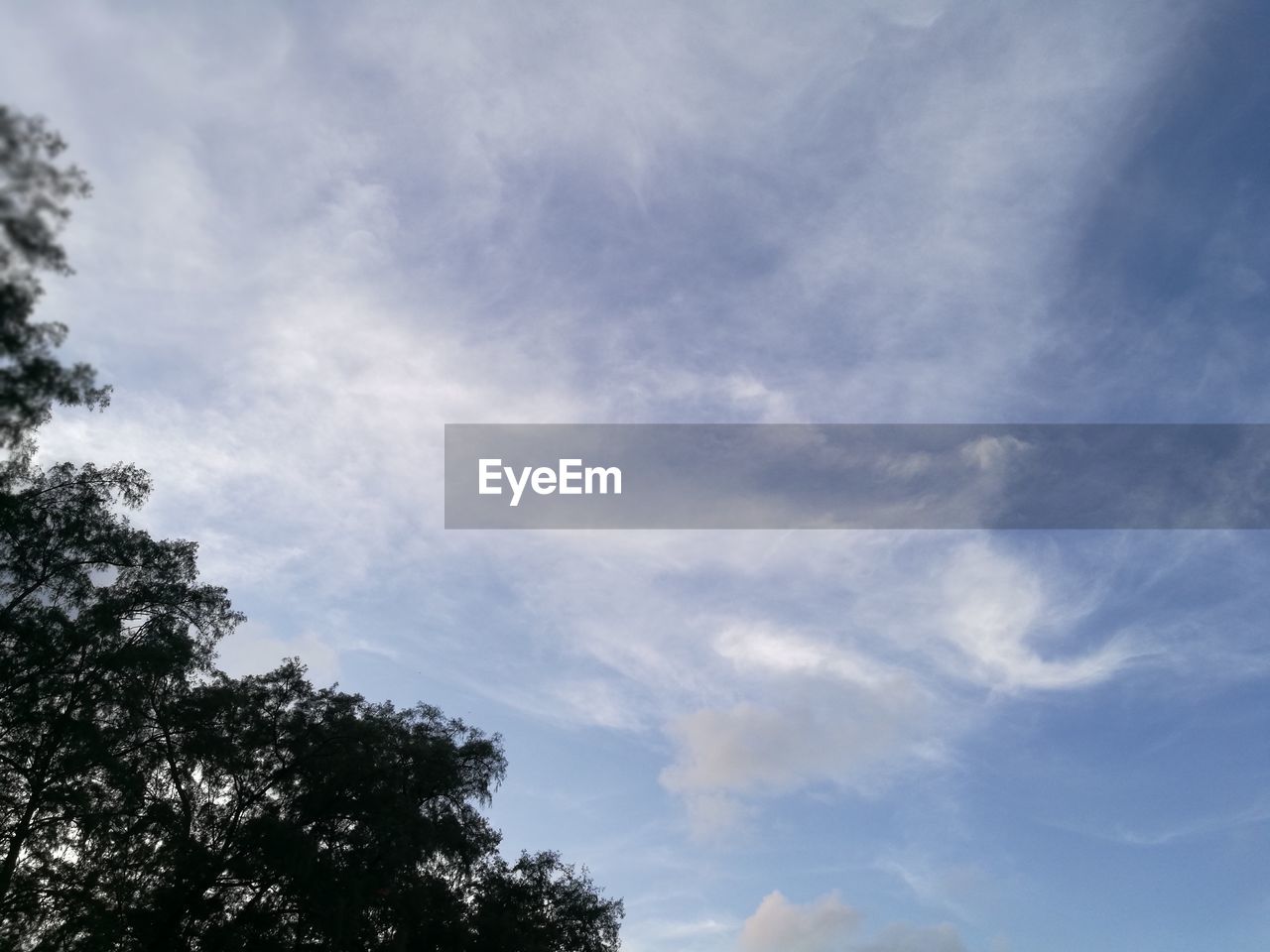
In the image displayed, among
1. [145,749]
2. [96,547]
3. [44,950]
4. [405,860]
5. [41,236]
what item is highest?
[96,547]

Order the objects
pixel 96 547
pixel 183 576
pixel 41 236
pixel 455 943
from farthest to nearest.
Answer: pixel 455 943 < pixel 183 576 < pixel 96 547 < pixel 41 236

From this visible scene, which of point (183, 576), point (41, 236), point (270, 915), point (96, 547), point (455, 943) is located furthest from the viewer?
point (455, 943)

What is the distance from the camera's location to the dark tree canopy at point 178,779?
26.9m

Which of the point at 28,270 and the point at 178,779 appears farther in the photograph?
the point at 178,779

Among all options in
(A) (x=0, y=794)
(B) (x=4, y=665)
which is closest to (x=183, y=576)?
(B) (x=4, y=665)

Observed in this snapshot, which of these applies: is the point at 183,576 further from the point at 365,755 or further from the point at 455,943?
the point at 455,943

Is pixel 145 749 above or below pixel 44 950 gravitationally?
above

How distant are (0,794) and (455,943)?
22.0 meters

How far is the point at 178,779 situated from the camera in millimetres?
31875

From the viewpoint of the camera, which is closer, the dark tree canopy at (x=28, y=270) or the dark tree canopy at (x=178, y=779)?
the dark tree canopy at (x=28, y=270)

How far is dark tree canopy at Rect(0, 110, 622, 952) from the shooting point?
26.9 meters

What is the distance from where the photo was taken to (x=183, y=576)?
30.8m

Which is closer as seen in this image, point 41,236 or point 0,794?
point 41,236

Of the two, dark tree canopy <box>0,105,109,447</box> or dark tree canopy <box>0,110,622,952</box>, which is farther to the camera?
dark tree canopy <box>0,110,622,952</box>
